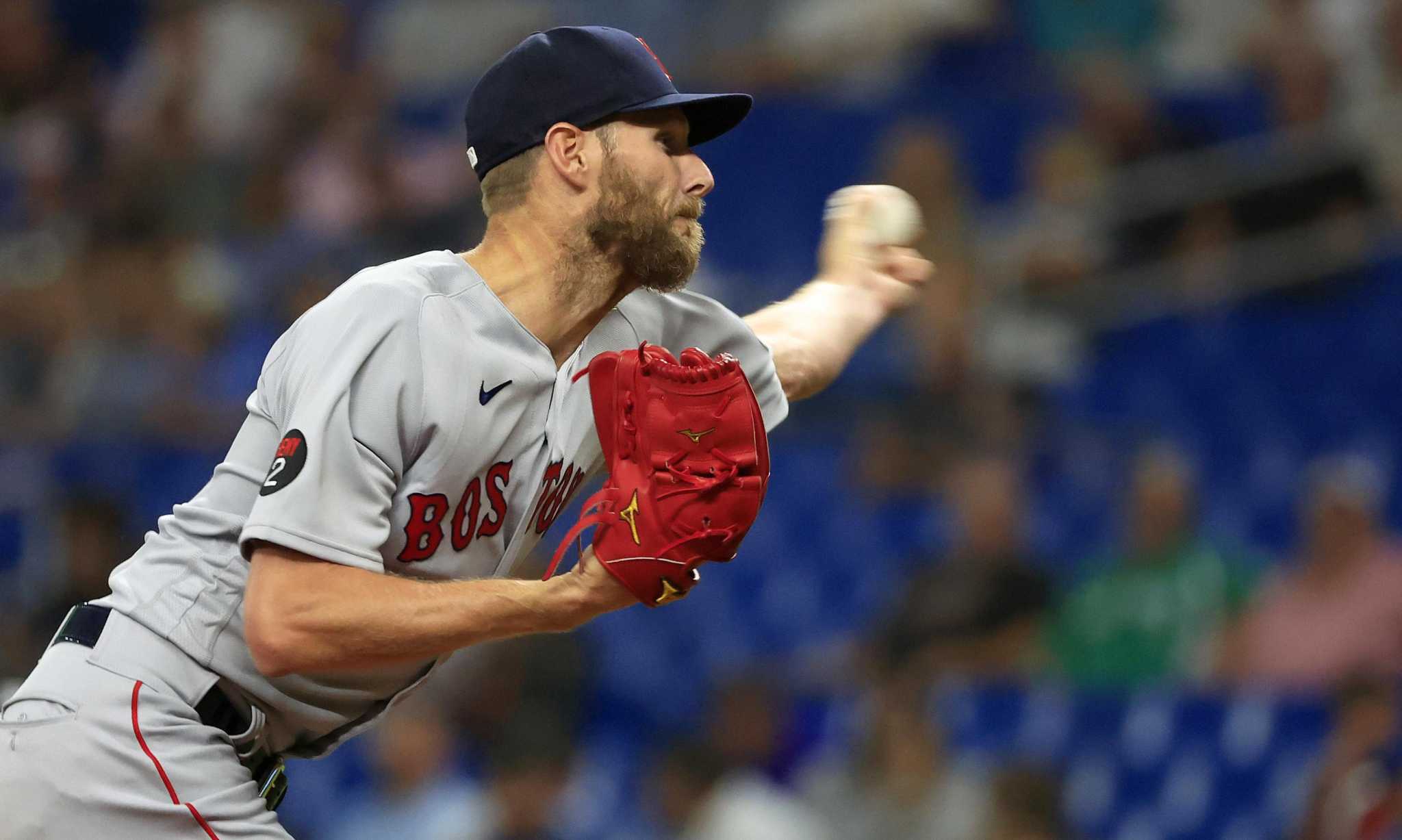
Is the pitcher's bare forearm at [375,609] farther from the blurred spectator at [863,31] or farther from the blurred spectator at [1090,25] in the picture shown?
the blurred spectator at [863,31]

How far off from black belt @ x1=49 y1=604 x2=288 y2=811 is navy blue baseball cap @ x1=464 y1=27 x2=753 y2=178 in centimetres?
81

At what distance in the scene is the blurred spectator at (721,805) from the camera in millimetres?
4352

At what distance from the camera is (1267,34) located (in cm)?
597

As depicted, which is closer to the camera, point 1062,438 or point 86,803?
point 86,803

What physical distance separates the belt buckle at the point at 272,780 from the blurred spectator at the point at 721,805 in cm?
209

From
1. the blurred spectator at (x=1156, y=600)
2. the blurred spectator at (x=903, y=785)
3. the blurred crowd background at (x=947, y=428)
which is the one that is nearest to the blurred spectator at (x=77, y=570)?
the blurred crowd background at (x=947, y=428)

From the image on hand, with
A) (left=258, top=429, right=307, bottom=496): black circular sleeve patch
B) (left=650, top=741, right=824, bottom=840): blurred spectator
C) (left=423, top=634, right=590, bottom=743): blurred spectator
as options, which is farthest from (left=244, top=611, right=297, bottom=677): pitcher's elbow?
(left=423, top=634, right=590, bottom=743): blurred spectator

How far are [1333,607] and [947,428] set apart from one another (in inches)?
53.8

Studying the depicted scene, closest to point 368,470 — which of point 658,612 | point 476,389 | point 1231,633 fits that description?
point 476,389

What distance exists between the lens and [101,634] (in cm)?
227

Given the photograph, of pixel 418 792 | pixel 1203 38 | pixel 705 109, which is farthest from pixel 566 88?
pixel 1203 38

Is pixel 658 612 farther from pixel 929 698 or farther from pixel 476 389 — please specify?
pixel 476 389

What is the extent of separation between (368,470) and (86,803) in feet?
1.87

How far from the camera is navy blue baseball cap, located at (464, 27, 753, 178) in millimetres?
2314
